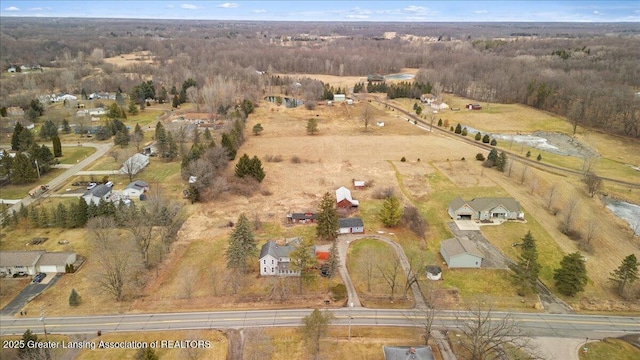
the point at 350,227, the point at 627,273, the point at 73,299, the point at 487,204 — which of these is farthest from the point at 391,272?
the point at 73,299

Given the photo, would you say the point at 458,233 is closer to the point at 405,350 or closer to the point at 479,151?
the point at 405,350

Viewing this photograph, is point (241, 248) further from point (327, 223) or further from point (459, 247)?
point (459, 247)

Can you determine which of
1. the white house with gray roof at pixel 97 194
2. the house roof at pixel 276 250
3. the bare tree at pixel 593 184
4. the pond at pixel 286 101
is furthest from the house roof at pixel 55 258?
the pond at pixel 286 101

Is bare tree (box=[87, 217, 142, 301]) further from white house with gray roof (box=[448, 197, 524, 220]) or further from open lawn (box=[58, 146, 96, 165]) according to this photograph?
white house with gray roof (box=[448, 197, 524, 220])

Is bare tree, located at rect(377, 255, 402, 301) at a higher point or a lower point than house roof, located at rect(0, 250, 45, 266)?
lower

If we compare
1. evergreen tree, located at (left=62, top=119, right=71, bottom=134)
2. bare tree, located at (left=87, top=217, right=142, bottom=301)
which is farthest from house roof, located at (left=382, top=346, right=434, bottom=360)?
evergreen tree, located at (left=62, top=119, right=71, bottom=134)

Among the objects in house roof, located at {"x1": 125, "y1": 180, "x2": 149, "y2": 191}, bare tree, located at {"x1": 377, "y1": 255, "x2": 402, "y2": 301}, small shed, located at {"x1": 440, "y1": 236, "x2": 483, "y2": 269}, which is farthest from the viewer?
house roof, located at {"x1": 125, "y1": 180, "x2": 149, "y2": 191}
